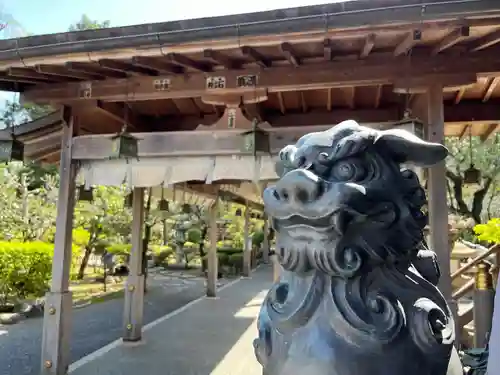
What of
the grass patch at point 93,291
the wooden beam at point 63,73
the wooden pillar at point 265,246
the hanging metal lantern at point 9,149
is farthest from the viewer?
the wooden pillar at point 265,246

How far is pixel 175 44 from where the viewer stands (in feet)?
13.6

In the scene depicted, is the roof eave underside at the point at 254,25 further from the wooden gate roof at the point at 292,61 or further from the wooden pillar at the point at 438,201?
the wooden pillar at the point at 438,201

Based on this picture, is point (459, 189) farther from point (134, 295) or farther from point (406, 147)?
point (406, 147)

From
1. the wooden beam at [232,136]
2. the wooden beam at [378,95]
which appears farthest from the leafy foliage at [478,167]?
the wooden beam at [378,95]

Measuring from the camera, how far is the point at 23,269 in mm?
10891

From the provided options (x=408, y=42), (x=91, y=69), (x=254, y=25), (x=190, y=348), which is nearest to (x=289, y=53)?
(x=254, y=25)

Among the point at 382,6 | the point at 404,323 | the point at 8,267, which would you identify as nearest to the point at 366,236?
the point at 404,323

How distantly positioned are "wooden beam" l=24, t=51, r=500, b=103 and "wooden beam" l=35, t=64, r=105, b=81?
89 millimetres

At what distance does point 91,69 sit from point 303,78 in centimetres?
254

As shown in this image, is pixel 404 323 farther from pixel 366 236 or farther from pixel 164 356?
pixel 164 356

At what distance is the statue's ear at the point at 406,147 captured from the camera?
1467 millimetres

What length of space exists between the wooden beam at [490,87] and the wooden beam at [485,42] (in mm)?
978

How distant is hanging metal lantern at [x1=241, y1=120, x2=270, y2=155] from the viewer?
469 cm

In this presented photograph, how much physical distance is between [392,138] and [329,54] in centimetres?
325
